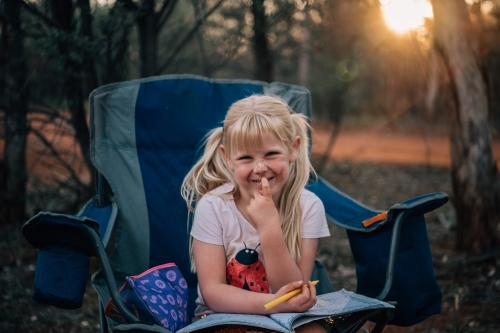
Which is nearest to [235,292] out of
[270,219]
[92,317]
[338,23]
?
[270,219]

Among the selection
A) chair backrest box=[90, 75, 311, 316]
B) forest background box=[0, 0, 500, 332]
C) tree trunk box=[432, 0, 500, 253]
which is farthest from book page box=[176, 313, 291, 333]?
tree trunk box=[432, 0, 500, 253]

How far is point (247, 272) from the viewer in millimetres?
1673

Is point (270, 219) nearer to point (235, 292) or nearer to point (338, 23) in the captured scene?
point (235, 292)

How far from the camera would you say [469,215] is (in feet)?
11.1

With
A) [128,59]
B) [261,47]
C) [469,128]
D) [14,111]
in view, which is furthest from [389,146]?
[14,111]

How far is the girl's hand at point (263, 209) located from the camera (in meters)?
1.60

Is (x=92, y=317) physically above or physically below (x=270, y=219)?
below

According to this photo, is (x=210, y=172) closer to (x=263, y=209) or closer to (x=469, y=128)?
(x=263, y=209)

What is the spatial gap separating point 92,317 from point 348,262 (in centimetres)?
179

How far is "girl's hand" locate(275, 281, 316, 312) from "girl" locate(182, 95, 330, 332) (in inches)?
1.2

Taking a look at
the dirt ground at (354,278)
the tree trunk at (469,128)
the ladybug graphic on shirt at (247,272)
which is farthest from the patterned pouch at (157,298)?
the tree trunk at (469,128)

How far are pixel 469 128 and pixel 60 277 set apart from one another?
274 centimetres

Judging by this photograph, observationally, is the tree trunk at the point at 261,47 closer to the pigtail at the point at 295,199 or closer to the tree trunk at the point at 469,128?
the tree trunk at the point at 469,128

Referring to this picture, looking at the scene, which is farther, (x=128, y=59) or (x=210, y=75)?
(x=210, y=75)
